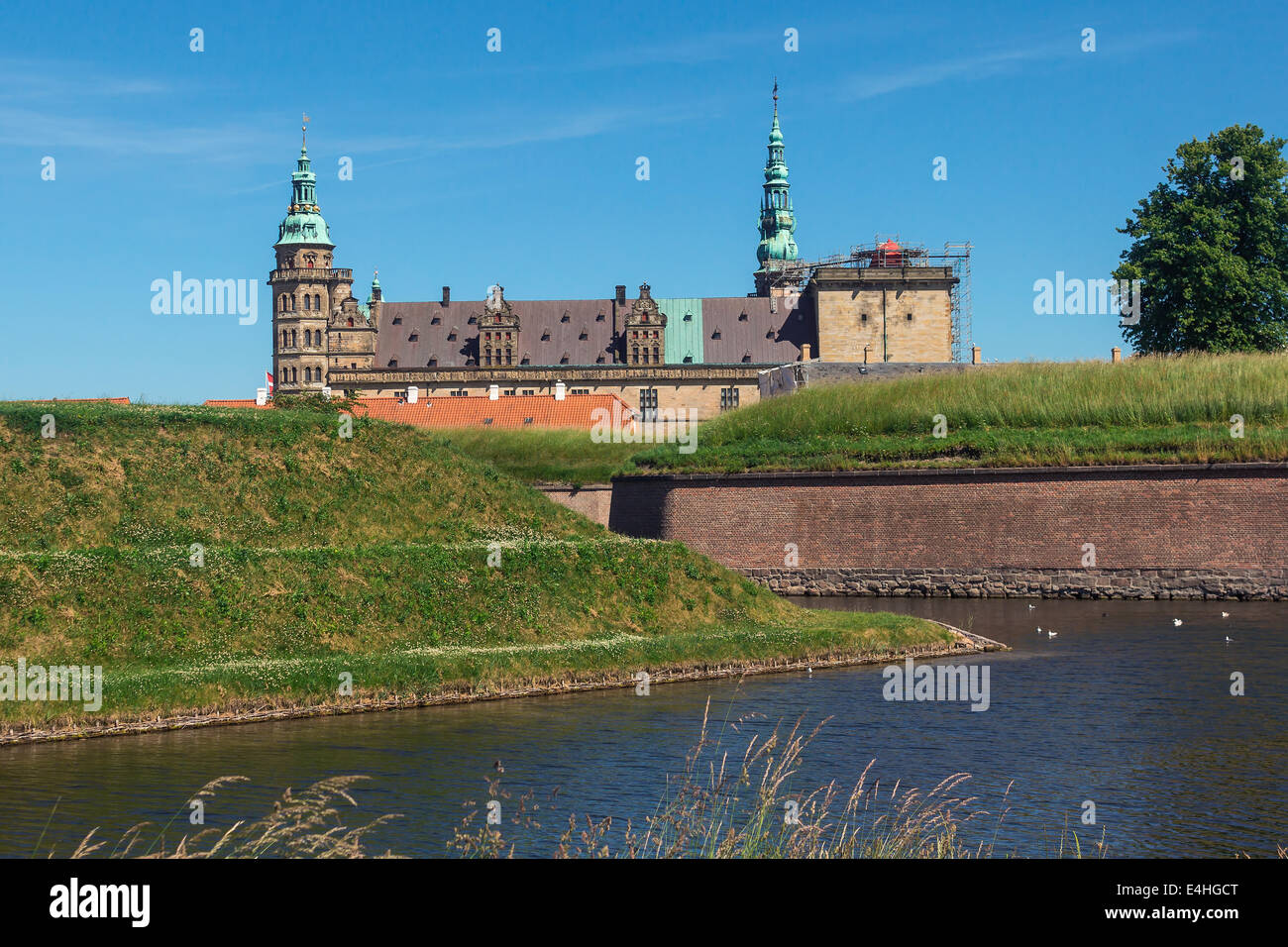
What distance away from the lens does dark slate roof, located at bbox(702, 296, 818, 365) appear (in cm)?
11250

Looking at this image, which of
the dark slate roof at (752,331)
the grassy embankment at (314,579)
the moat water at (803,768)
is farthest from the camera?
the dark slate roof at (752,331)

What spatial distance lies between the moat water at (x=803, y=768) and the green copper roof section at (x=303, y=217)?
361ft

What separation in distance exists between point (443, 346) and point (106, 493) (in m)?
85.6

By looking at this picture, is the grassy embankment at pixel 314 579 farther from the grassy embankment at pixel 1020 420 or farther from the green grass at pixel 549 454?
the green grass at pixel 549 454

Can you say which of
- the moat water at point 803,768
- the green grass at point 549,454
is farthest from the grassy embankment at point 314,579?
the green grass at point 549,454

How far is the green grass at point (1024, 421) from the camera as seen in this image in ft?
141

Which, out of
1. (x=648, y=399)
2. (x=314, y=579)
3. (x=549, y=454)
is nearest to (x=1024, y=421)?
(x=549, y=454)

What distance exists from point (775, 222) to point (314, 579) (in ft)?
377

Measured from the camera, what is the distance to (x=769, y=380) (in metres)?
71.8

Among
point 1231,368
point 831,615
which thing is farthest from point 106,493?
point 1231,368

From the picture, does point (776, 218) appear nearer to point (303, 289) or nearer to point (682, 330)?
point (682, 330)
